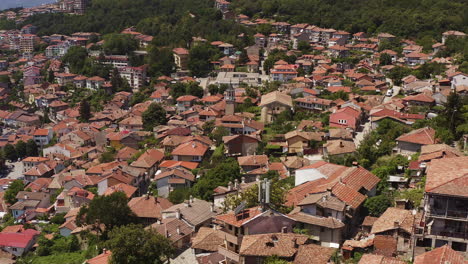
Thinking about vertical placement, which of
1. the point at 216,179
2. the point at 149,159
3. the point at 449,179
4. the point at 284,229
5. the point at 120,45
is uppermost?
the point at 449,179

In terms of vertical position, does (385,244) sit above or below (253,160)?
above

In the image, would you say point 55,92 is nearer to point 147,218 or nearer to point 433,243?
point 147,218

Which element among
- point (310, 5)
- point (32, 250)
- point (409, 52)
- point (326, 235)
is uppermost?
point (310, 5)

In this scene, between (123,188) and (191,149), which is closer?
(123,188)

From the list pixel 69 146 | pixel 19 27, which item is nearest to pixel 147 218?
pixel 69 146

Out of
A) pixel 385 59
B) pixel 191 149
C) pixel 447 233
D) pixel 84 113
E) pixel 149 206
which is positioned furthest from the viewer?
pixel 385 59

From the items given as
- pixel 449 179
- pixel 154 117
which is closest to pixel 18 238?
pixel 154 117

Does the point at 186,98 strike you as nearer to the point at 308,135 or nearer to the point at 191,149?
the point at 191,149
